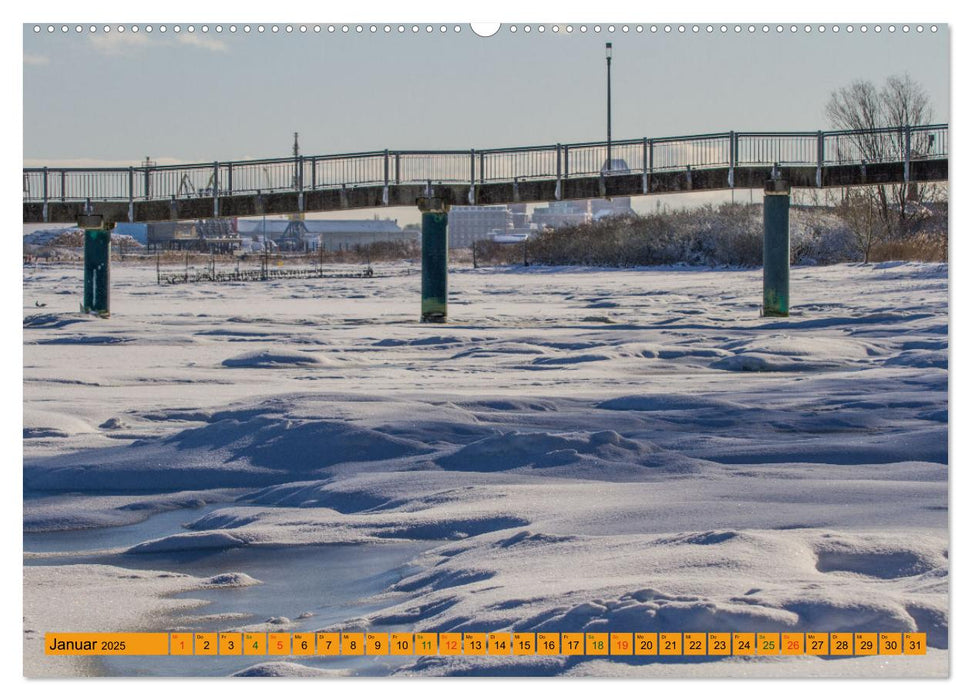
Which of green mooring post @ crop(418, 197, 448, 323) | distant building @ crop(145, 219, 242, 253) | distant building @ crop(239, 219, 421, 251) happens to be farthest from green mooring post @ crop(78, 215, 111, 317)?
distant building @ crop(239, 219, 421, 251)

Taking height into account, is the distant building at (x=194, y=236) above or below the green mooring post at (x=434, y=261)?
above

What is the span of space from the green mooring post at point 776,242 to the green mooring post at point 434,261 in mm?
6352

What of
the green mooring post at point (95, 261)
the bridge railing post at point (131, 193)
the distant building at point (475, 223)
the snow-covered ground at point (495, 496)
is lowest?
the snow-covered ground at point (495, 496)

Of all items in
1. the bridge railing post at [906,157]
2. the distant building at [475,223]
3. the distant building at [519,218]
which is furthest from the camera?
the distant building at [519,218]

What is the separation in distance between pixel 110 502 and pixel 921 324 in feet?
48.9

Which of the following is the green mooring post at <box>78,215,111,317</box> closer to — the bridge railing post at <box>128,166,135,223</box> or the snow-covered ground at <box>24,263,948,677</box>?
the bridge railing post at <box>128,166,135,223</box>

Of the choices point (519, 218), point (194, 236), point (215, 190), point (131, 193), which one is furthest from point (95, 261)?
point (519, 218)

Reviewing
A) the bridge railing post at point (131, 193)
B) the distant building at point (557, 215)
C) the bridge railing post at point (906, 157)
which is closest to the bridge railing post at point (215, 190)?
the bridge railing post at point (131, 193)

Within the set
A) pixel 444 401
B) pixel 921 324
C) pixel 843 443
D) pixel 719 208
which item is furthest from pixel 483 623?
pixel 719 208

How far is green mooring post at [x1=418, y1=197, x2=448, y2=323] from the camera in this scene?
87.1 ft

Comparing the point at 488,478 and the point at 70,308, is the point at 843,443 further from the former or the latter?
the point at 70,308

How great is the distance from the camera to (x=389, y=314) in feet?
92.4

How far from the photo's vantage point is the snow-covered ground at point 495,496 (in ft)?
16.2

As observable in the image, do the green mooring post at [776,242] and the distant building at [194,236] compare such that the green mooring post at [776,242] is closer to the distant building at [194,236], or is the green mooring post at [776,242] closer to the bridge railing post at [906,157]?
the bridge railing post at [906,157]
